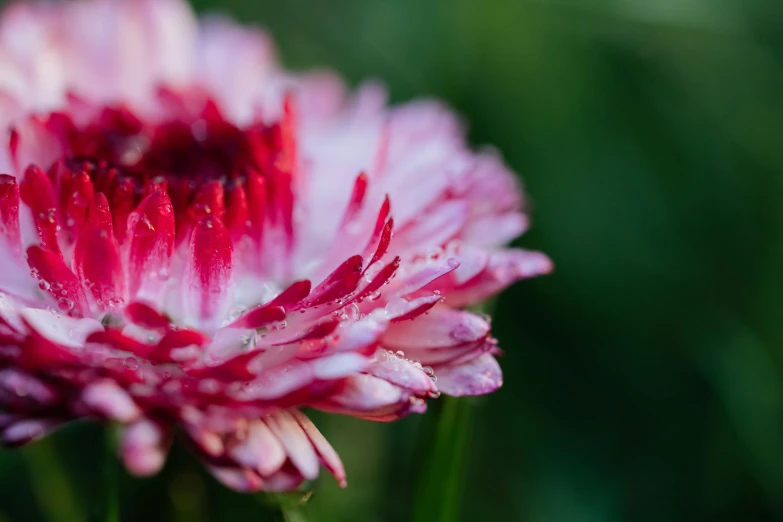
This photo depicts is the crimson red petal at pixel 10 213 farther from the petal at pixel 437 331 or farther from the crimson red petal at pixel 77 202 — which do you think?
the petal at pixel 437 331

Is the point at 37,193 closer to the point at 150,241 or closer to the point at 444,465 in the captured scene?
the point at 150,241

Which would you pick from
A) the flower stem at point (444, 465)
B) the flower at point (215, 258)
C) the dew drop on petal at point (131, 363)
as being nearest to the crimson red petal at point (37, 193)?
the flower at point (215, 258)

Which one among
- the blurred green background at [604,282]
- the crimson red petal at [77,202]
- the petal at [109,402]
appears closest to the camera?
the petal at [109,402]

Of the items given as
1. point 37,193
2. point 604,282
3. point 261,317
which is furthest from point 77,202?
point 604,282

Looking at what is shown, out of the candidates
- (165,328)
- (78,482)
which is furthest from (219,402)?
(78,482)

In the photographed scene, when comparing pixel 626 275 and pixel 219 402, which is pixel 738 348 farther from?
pixel 219 402

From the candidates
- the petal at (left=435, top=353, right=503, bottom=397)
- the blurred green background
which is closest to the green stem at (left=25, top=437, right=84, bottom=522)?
the blurred green background
